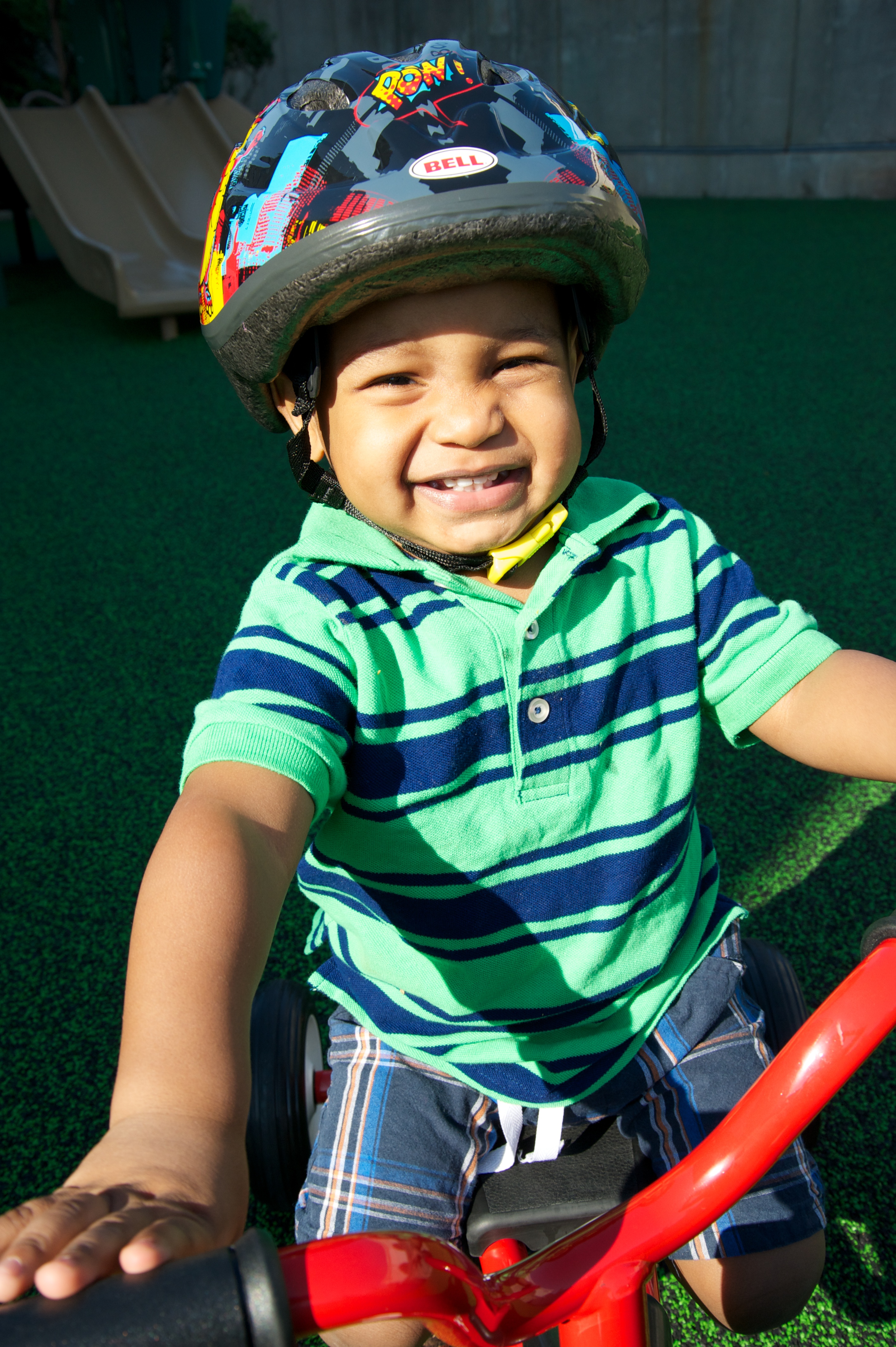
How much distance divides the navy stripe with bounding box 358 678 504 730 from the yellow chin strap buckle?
14 centimetres

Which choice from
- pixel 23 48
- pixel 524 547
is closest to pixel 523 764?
pixel 524 547

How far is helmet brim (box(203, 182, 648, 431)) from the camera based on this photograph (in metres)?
1.10

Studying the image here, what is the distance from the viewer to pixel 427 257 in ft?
3.64

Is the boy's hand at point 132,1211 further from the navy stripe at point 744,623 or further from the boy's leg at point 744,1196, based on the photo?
the navy stripe at point 744,623

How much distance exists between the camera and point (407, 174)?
1.14m

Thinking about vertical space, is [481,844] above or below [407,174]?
below

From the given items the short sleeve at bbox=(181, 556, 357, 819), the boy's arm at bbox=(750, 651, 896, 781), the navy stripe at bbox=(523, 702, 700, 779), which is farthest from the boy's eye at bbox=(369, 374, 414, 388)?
the boy's arm at bbox=(750, 651, 896, 781)

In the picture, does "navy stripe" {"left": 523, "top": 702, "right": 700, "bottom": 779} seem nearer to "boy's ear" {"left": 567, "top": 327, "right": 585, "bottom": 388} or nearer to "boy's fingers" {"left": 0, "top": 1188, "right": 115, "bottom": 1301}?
"boy's ear" {"left": 567, "top": 327, "right": 585, "bottom": 388}

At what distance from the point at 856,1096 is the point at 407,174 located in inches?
55.4

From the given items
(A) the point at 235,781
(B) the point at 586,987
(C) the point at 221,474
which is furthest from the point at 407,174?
(C) the point at 221,474

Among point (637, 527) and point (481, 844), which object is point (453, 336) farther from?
point (481, 844)

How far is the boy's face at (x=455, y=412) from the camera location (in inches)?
44.3

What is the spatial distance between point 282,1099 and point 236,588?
2100mm

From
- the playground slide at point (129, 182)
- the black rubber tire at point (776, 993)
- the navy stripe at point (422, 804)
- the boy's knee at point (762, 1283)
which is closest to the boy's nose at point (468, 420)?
the navy stripe at point (422, 804)
